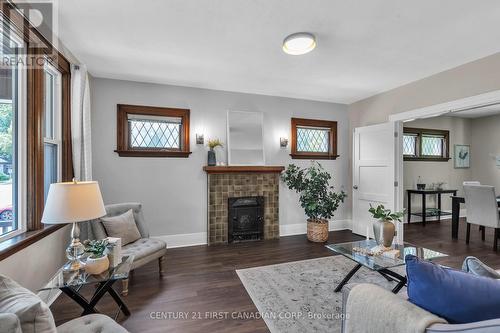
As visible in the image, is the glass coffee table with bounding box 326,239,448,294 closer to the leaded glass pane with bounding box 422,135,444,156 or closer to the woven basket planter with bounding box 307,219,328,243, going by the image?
the woven basket planter with bounding box 307,219,328,243

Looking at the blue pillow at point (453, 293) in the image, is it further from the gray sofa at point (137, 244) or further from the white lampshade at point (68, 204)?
the gray sofa at point (137, 244)

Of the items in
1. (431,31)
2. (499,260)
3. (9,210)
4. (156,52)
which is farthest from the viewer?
(499,260)

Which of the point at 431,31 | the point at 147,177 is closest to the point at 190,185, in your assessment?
the point at 147,177

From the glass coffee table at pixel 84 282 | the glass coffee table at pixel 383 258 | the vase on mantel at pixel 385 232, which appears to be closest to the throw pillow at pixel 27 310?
the glass coffee table at pixel 84 282

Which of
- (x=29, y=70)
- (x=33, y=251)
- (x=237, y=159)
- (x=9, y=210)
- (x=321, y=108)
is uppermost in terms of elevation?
(x=321, y=108)

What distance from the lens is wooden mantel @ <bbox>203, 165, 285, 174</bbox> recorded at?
4140 millimetres

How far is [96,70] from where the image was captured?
3.49 m

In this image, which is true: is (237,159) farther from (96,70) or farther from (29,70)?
(29,70)

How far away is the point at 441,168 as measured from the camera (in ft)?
20.9

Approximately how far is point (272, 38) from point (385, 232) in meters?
2.24

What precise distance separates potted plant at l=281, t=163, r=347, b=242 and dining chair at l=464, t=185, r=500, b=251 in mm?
2082

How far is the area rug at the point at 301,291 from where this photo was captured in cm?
209

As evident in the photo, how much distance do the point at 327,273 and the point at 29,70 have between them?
3.62 m

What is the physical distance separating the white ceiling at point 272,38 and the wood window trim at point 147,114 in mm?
452
